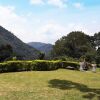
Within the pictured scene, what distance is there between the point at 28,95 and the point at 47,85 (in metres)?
3.67

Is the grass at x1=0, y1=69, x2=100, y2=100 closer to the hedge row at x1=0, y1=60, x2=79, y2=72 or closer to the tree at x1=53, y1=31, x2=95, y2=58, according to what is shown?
the hedge row at x1=0, y1=60, x2=79, y2=72

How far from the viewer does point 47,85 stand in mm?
19891

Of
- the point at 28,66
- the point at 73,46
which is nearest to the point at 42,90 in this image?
the point at 28,66

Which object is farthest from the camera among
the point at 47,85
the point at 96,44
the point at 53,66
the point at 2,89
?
the point at 96,44

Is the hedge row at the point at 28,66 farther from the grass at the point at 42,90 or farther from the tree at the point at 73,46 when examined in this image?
the tree at the point at 73,46

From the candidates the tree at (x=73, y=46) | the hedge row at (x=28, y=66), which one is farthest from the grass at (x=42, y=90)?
the tree at (x=73, y=46)

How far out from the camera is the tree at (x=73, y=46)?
91812 millimetres

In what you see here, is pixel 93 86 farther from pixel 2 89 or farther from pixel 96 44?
pixel 96 44

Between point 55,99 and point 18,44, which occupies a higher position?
point 18,44

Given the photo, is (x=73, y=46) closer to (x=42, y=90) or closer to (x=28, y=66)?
(x=28, y=66)

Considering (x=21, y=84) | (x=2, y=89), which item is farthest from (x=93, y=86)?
(x=2, y=89)

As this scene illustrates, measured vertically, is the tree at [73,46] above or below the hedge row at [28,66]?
above

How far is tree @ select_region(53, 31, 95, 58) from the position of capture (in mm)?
91812

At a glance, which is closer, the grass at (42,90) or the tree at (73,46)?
the grass at (42,90)
